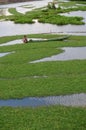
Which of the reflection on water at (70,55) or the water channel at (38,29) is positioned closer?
the reflection on water at (70,55)

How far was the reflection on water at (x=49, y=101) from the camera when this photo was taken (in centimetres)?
1705

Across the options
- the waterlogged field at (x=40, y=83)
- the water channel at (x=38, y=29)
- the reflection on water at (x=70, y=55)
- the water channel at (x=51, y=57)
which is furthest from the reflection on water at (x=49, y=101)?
the water channel at (x=38, y=29)

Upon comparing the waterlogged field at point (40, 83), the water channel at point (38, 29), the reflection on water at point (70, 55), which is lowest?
the water channel at point (38, 29)

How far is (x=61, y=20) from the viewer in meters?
48.4

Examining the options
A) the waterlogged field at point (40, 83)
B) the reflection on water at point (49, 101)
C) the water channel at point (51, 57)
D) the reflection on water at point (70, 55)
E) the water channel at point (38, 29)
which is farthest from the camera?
the water channel at point (38, 29)

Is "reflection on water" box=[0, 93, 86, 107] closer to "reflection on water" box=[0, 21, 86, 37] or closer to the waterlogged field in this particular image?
the waterlogged field

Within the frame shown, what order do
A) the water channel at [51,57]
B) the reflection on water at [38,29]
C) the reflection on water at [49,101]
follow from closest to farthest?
1. the reflection on water at [49,101]
2. the water channel at [51,57]
3. the reflection on water at [38,29]

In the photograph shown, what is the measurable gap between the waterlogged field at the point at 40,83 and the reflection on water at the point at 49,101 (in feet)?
1.28

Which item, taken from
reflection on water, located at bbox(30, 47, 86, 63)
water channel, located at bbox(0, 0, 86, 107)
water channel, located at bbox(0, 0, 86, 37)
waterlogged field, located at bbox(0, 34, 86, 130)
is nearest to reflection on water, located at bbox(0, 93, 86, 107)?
water channel, located at bbox(0, 0, 86, 107)

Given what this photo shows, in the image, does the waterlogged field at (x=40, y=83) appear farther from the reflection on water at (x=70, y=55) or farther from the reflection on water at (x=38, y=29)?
the reflection on water at (x=38, y=29)

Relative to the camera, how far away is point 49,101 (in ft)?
57.2

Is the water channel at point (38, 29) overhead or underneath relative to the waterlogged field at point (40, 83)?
underneath

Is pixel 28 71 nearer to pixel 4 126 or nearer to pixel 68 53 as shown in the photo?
pixel 68 53

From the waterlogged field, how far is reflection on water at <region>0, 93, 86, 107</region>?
389 millimetres
